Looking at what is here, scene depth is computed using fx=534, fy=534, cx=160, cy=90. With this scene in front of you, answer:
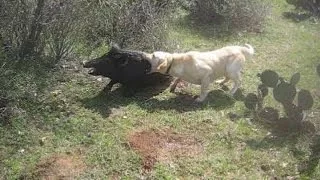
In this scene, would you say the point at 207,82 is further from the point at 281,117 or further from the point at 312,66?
the point at 312,66

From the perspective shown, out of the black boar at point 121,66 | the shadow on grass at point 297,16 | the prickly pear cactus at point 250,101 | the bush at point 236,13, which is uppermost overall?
the black boar at point 121,66

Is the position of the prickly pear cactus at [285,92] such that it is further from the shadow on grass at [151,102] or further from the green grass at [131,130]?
the shadow on grass at [151,102]

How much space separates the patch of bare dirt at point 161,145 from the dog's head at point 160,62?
3.11 feet

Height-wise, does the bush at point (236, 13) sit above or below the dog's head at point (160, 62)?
below

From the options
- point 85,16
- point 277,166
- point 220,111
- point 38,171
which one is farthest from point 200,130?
point 85,16

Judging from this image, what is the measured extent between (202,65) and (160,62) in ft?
2.13

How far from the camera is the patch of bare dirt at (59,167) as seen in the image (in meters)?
6.50

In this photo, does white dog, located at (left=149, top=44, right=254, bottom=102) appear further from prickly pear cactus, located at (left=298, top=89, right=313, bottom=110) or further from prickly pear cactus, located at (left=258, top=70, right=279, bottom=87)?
prickly pear cactus, located at (left=298, top=89, right=313, bottom=110)

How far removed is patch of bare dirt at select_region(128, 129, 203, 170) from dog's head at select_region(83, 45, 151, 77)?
3.74 ft

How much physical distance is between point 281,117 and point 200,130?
126 cm

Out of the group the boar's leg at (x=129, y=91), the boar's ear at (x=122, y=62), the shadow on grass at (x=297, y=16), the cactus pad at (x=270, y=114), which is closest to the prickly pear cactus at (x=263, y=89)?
the cactus pad at (x=270, y=114)

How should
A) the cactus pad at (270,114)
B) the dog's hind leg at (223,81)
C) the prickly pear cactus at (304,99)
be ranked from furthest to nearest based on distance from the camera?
1. the dog's hind leg at (223,81)
2. the cactus pad at (270,114)
3. the prickly pear cactus at (304,99)

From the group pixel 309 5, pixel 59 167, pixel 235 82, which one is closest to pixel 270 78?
pixel 235 82

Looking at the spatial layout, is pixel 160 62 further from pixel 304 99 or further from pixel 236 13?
pixel 236 13
